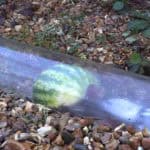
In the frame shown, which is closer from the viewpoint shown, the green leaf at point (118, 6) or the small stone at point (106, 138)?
the small stone at point (106, 138)

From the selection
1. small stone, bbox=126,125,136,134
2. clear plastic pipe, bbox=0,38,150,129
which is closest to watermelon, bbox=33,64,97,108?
A: clear plastic pipe, bbox=0,38,150,129

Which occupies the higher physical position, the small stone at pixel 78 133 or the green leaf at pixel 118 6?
the small stone at pixel 78 133

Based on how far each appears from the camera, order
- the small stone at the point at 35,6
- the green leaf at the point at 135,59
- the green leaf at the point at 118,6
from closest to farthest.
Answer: the green leaf at the point at 135,59 → the green leaf at the point at 118,6 → the small stone at the point at 35,6

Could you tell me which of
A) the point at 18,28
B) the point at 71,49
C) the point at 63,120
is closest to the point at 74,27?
the point at 71,49

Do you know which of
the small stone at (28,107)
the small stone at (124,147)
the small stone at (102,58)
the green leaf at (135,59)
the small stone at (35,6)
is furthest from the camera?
the small stone at (35,6)

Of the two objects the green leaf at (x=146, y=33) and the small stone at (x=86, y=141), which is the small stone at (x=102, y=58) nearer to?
the green leaf at (x=146, y=33)

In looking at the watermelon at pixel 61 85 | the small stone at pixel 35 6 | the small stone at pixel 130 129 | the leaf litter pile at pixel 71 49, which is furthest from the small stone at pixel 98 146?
the small stone at pixel 35 6

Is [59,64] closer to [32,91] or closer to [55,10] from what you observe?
[32,91]
